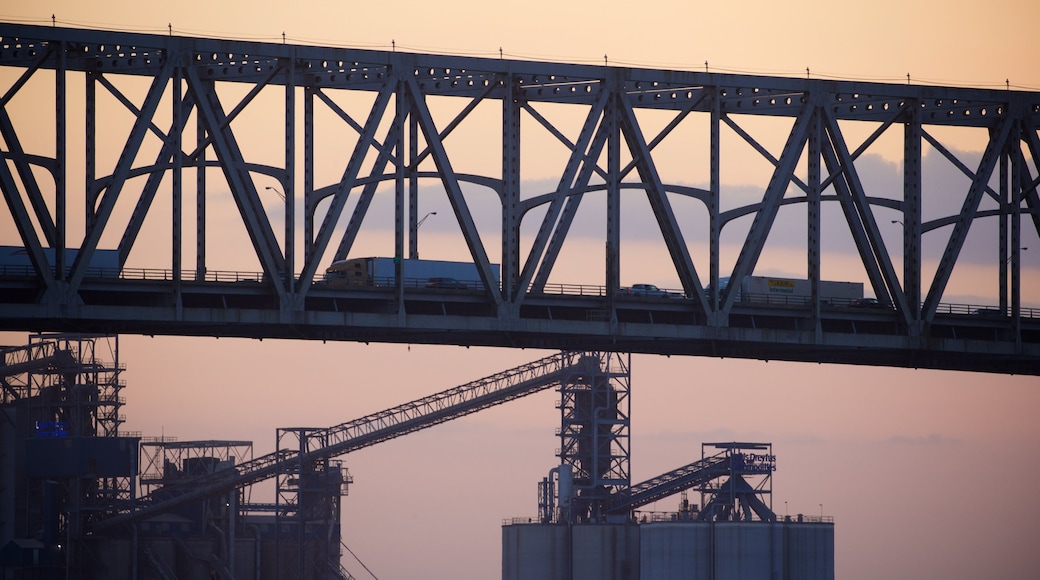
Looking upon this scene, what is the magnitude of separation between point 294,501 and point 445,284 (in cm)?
9431

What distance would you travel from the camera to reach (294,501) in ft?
614

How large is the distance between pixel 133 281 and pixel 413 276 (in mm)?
14530

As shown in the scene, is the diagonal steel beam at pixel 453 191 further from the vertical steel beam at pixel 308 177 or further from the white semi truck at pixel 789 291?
the white semi truck at pixel 789 291

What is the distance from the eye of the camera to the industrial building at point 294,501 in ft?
483

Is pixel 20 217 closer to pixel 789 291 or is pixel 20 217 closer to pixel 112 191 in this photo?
pixel 112 191

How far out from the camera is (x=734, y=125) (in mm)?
98750

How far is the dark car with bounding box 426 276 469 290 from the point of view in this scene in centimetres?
9625

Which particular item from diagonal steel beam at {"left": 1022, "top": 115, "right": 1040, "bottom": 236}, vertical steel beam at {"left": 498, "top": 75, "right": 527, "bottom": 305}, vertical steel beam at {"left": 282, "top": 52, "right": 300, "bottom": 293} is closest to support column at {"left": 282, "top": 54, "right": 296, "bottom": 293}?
vertical steel beam at {"left": 282, "top": 52, "right": 300, "bottom": 293}

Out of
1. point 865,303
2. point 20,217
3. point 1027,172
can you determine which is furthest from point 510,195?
point 1027,172

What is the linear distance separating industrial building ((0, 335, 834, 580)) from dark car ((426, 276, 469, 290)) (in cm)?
5321

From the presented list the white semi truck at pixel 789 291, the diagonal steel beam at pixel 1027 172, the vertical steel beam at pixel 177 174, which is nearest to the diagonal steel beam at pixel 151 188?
the vertical steel beam at pixel 177 174

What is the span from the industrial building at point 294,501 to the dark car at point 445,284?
175ft

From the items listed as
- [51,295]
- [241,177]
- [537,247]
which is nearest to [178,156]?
[241,177]

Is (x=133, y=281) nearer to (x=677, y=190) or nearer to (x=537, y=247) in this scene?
(x=537, y=247)
